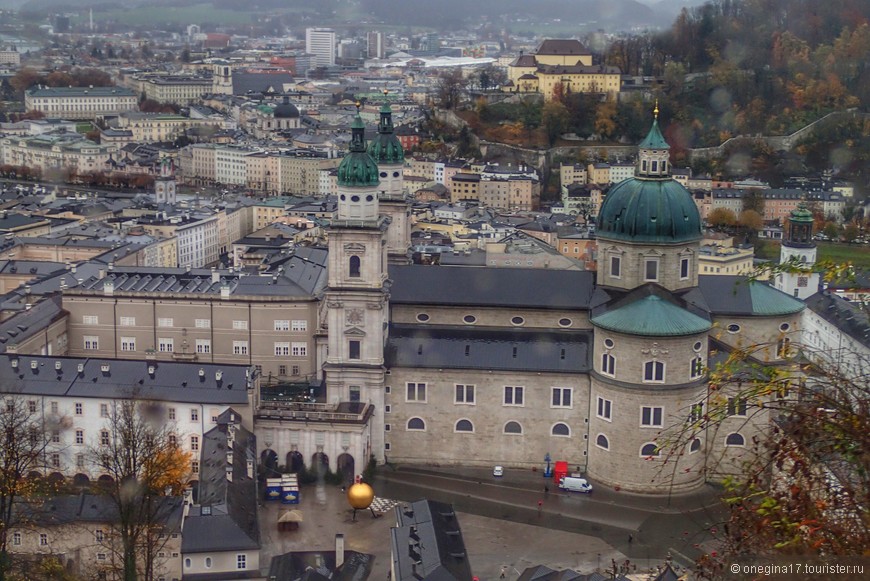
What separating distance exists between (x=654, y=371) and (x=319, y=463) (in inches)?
499

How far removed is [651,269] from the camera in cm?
4603

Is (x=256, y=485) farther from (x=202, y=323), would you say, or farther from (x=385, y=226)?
(x=202, y=323)

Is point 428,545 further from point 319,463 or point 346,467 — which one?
point 319,463

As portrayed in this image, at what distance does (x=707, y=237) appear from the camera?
8612 centimetres

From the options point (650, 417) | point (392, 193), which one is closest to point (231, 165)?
point (392, 193)

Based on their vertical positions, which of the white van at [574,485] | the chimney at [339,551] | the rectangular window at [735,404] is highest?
the rectangular window at [735,404]

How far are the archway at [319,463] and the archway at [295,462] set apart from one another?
403 mm

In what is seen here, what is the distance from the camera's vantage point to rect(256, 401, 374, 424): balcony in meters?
44.7

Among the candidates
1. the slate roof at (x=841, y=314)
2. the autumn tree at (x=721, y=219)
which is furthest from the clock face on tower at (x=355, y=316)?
the autumn tree at (x=721, y=219)

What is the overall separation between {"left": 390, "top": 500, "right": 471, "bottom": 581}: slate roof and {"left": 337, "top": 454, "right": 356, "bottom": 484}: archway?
7.56 m

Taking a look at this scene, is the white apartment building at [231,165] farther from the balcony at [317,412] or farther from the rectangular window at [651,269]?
the rectangular window at [651,269]

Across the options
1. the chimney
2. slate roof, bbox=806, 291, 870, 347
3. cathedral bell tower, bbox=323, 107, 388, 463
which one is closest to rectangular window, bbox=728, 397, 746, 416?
the chimney

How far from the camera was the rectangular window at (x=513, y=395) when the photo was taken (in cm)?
4619

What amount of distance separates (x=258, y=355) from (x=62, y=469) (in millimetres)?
14599
